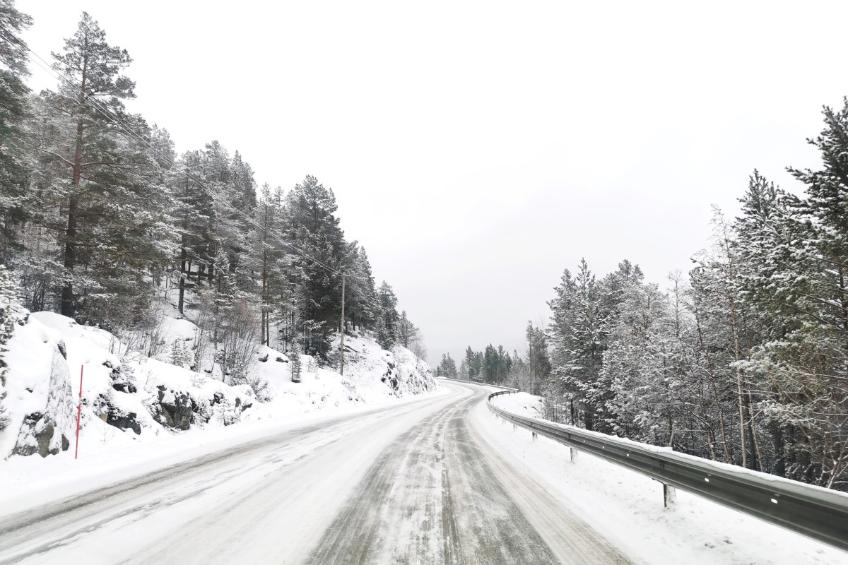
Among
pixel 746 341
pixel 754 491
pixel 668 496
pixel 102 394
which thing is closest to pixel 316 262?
pixel 102 394

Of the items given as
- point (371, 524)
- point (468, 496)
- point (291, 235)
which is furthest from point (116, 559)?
point (291, 235)

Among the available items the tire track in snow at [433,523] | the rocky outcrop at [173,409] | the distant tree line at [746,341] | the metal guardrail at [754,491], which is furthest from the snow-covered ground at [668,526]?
the rocky outcrop at [173,409]

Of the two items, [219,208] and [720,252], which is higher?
[219,208]

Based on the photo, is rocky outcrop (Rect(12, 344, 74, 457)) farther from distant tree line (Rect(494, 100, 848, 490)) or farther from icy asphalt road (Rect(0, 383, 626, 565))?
distant tree line (Rect(494, 100, 848, 490))

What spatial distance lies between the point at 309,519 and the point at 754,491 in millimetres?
4677

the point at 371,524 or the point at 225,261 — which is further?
the point at 225,261

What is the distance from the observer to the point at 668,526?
4.62 m

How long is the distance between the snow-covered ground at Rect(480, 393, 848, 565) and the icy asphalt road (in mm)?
348

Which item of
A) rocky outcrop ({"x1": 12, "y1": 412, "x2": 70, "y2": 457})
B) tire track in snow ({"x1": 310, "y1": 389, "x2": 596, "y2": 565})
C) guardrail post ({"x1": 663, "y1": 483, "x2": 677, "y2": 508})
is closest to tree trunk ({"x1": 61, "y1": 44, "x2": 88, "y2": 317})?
rocky outcrop ({"x1": 12, "y1": 412, "x2": 70, "y2": 457})

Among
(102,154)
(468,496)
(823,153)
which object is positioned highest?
(102,154)

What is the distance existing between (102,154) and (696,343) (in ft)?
97.4

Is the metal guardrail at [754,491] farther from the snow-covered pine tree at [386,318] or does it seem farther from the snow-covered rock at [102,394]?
the snow-covered pine tree at [386,318]

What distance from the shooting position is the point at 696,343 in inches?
804

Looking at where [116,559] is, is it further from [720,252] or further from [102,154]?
[720,252]
